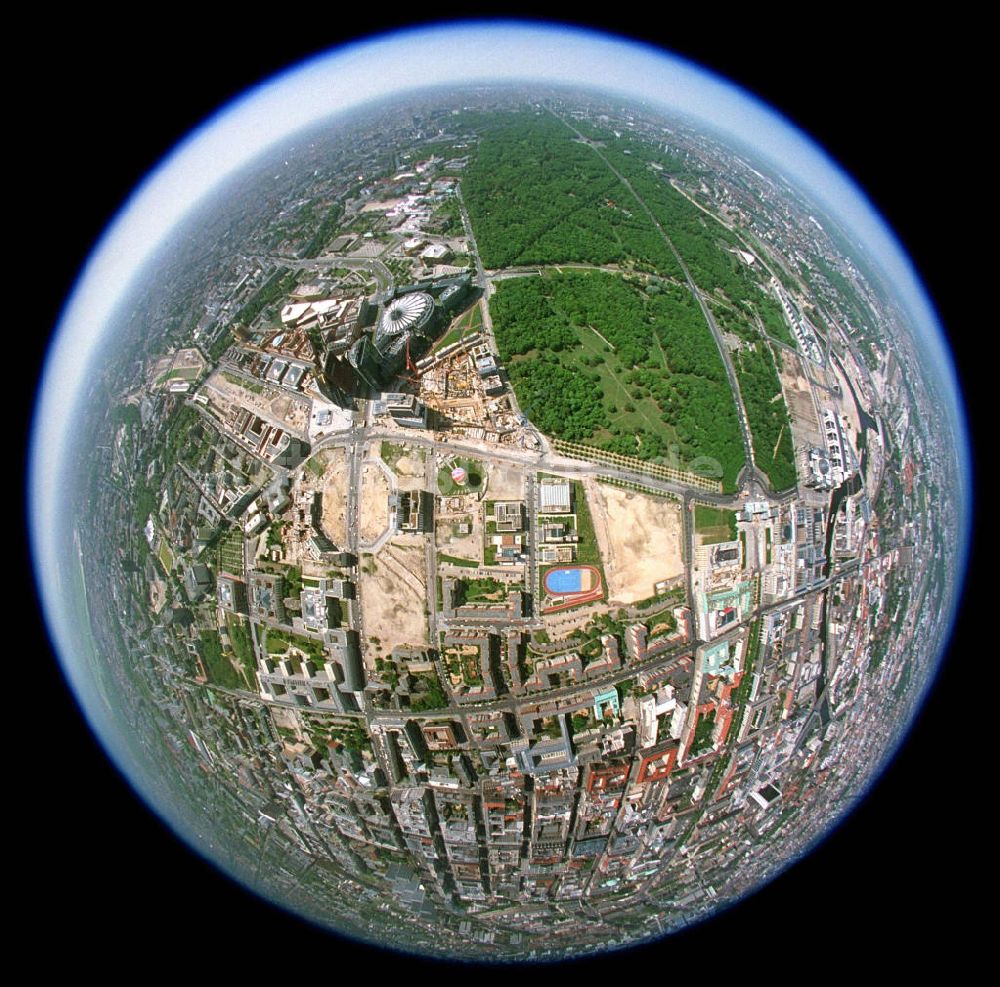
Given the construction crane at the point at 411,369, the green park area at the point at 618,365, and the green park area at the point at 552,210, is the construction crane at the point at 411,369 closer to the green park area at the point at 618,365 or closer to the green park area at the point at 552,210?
the green park area at the point at 618,365

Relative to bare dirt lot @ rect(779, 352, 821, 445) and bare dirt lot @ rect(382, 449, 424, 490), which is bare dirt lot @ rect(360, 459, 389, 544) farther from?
bare dirt lot @ rect(779, 352, 821, 445)

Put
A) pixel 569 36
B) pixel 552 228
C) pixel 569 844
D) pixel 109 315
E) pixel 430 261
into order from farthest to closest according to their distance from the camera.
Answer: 1. pixel 569 36
2. pixel 109 315
3. pixel 552 228
4. pixel 430 261
5. pixel 569 844

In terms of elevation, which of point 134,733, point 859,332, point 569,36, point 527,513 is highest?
point 569,36

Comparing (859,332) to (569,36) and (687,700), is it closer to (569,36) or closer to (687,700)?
(687,700)

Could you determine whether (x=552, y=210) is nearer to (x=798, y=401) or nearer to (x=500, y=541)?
(x=798, y=401)

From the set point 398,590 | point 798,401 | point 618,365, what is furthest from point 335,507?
point 798,401

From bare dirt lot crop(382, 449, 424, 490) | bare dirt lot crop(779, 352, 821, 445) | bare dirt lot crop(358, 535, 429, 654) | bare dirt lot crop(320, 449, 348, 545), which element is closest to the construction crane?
bare dirt lot crop(382, 449, 424, 490)

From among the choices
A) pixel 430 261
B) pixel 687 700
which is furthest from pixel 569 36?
pixel 687 700
